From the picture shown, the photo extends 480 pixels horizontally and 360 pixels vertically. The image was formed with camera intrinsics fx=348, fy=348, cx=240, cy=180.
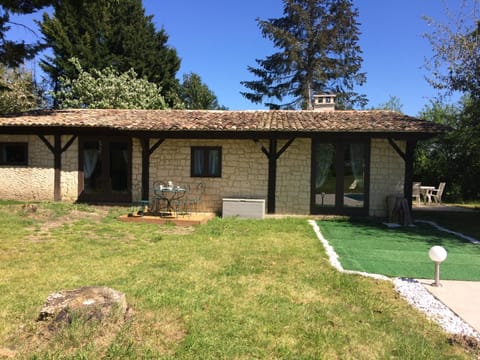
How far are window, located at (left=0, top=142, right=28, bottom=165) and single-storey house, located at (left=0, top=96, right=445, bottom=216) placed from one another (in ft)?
0.13

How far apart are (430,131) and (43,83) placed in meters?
26.8

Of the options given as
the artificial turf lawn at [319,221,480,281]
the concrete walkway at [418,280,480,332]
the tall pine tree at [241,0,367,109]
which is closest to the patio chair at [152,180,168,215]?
the artificial turf lawn at [319,221,480,281]

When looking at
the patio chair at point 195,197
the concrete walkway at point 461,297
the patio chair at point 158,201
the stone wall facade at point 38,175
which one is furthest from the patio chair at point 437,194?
the stone wall facade at point 38,175

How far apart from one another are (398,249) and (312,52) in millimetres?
20902

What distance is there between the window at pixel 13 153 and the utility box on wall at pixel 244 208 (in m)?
8.19

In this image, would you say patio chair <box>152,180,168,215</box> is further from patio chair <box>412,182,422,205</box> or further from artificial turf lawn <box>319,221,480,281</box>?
patio chair <box>412,182,422,205</box>

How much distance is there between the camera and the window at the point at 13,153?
13391 mm

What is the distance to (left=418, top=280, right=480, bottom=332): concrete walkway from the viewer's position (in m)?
4.00

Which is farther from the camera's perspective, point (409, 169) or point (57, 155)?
point (57, 155)

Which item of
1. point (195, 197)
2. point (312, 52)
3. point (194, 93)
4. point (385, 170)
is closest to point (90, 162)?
point (195, 197)

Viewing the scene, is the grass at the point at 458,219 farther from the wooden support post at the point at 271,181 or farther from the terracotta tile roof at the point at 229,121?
the wooden support post at the point at 271,181

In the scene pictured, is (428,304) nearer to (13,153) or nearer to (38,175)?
(38,175)

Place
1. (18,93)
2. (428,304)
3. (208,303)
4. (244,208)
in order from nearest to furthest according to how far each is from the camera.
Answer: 1. (208,303)
2. (428,304)
3. (244,208)
4. (18,93)

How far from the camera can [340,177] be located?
11734mm
